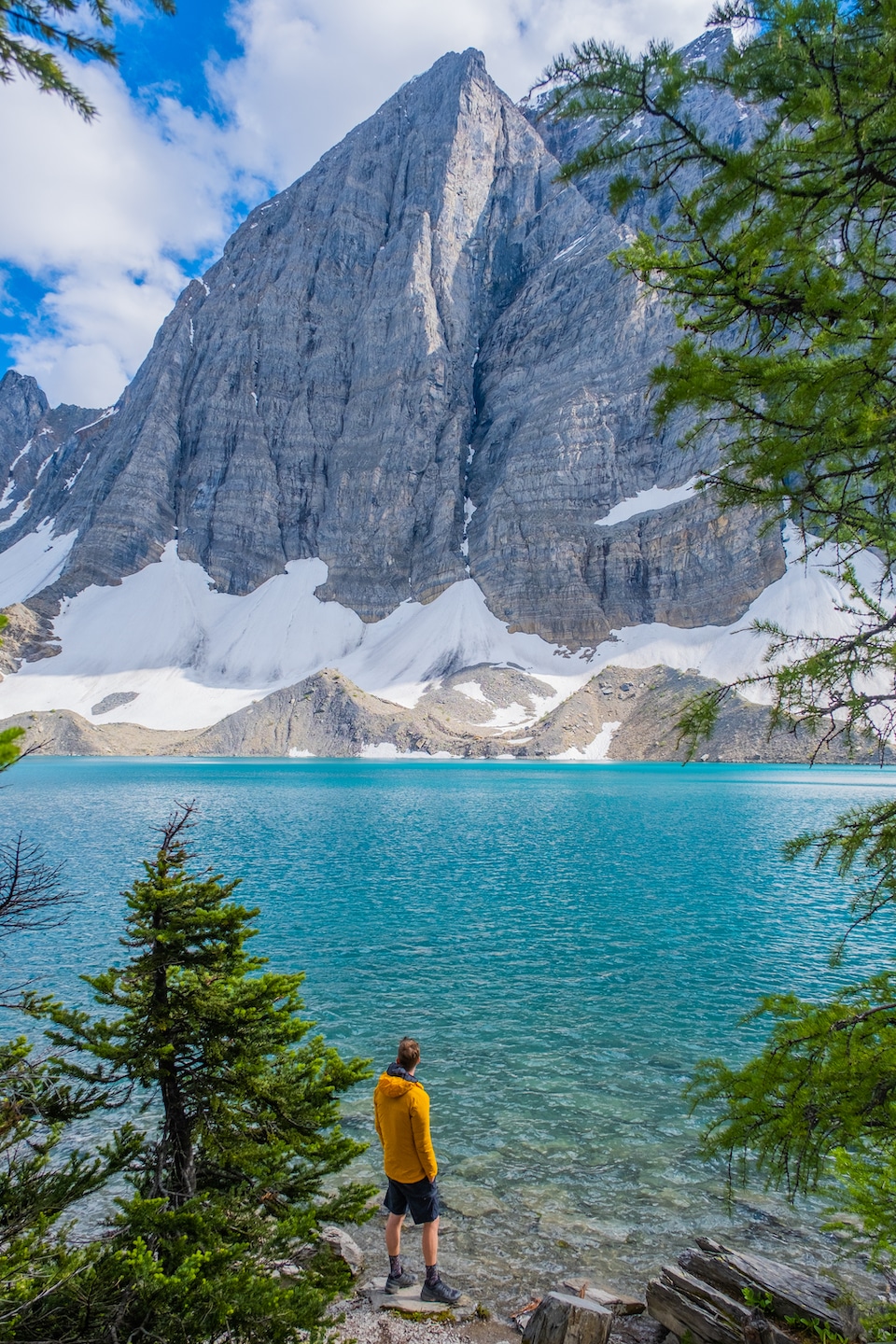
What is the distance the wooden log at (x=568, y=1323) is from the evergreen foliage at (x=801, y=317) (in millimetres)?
2255

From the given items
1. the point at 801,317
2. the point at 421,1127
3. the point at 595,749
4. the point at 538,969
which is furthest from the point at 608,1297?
the point at 595,749

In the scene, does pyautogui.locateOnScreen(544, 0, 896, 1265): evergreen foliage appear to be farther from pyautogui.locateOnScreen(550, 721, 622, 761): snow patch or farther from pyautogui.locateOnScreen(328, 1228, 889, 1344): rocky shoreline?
pyautogui.locateOnScreen(550, 721, 622, 761): snow patch

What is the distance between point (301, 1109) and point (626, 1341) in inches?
139

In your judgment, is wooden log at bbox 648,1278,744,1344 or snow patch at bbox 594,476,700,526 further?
snow patch at bbox 594,476,700,526

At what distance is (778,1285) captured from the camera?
6266 mm

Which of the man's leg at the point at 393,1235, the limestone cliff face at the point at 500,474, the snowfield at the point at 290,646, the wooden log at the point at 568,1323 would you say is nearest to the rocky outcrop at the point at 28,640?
the snowfield at the point at 290,646

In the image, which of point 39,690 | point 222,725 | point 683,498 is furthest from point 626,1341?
point 39,690

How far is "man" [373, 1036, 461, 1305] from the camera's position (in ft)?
23.4

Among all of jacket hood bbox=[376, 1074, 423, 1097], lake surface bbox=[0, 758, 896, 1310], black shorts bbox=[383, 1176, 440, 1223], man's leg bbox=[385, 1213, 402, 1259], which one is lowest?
lake surface bbox=[0, 758, 896, 1310]

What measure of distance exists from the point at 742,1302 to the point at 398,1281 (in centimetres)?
358

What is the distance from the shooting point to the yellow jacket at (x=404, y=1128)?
23.4 feet

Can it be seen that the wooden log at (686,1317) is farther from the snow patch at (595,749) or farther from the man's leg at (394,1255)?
the snow patch at (595,749)

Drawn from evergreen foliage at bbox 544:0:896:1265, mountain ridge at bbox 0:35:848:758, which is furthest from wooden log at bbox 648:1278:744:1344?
mountain ridge at bbox 0:35:848:758

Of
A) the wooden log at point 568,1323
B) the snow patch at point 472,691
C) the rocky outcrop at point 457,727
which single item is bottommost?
the wooden log at point 568,1323
